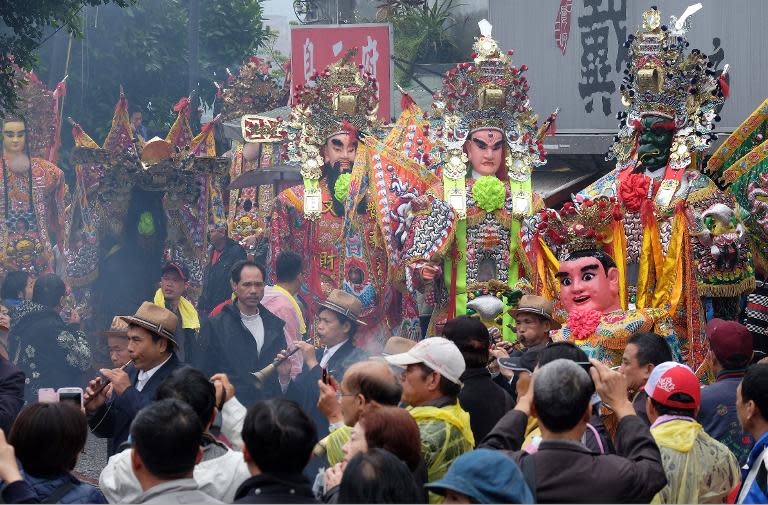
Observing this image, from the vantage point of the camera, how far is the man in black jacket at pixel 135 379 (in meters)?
6.31

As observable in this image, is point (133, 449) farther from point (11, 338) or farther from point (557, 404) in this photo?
point (11, 338)

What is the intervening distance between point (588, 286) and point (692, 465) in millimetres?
3328

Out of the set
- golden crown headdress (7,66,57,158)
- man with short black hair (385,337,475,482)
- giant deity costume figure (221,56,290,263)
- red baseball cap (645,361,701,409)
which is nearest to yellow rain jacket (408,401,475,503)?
man with short black hair (385,337,475,482)

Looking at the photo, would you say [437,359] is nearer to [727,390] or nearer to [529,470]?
[529,470]

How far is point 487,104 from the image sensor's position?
440 inches

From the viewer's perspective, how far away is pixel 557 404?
15.6ft

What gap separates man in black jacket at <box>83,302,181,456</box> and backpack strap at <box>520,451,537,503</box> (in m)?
2.05

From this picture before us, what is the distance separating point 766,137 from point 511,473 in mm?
7091

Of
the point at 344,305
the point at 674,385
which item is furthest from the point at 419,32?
the point at 674,385

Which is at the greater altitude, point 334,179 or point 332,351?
point 334,179

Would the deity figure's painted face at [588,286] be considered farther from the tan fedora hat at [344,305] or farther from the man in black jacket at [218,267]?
the man in black jacket at [218,267]

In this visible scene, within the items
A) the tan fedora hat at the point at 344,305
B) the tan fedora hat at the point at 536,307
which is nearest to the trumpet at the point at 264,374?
the tan fedora hat at the point at 344,305

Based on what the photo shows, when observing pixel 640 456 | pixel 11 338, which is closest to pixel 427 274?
pixel 11 338

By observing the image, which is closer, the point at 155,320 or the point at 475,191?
the point at 155,320
